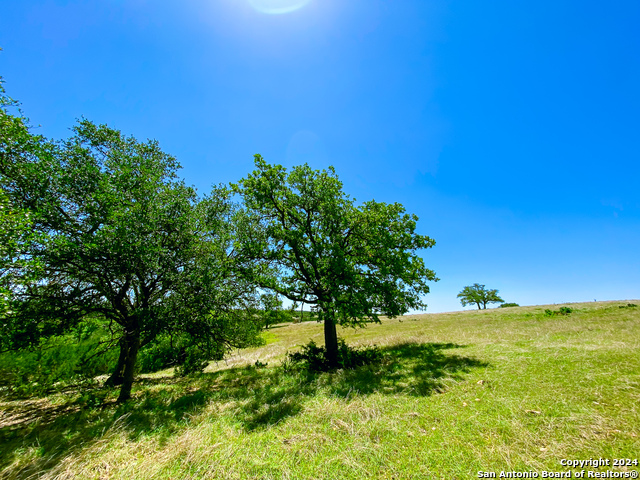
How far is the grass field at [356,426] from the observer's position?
516cm

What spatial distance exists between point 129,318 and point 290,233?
8.86m

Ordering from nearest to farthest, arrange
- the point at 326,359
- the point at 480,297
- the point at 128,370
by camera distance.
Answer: the point at 128,370, the point at 326,359, the point at 480,297

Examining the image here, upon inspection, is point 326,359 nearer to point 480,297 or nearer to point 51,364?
point 51,364

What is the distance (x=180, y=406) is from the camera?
376 inches

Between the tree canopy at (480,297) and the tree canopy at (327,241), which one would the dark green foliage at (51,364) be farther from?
the tree canopy at (480,297)

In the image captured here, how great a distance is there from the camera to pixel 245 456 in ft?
18.5

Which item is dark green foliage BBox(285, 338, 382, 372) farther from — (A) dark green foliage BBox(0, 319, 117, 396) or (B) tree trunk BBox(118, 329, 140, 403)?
(A) dark green foliage BBox(0, 319, 117, 396)

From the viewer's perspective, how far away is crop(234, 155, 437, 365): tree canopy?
14859mm
